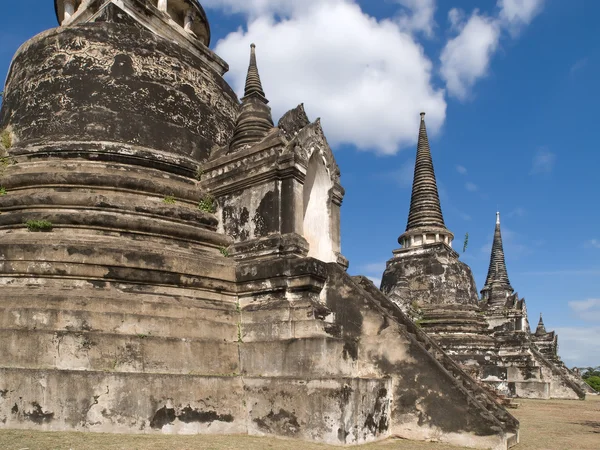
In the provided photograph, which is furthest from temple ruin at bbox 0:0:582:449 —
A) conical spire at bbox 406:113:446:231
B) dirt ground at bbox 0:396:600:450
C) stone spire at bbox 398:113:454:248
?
conical spire at bbox 406:113:446:231

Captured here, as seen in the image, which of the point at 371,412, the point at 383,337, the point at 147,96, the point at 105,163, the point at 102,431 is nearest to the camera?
the point at 102,431

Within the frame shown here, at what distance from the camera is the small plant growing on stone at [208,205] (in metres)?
A: 11.4

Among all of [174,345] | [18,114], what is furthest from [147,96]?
[174,345]

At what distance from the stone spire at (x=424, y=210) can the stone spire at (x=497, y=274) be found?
1463 centimetres

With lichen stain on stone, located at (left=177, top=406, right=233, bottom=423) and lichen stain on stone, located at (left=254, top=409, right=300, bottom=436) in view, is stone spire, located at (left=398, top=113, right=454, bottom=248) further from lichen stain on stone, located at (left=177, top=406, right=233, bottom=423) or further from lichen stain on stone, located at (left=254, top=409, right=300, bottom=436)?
lichen stain on stone, located at (left=177, top=406, right=233, bottom=423)

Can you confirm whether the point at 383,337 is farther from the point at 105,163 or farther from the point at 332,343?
the point at 105,163

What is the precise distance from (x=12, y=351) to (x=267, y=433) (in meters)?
3.89

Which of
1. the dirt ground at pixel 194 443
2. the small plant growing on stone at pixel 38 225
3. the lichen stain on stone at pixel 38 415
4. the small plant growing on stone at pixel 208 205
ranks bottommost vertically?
the dirt ground at pixel 194 443

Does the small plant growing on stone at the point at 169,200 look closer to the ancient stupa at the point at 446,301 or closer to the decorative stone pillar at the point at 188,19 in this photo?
the decorative stone pillar at the point at 188,19

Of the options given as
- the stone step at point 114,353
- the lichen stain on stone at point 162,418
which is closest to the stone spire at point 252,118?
the stone step at point 114,353

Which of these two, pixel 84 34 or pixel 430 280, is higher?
pixel 84 34

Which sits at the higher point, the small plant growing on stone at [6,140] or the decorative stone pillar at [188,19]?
the decorative stone pillar at [188,19]

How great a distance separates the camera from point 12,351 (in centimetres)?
795

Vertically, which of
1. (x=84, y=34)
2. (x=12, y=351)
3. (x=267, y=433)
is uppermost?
(x=84, y=34)
